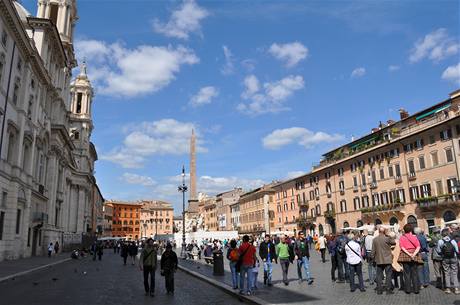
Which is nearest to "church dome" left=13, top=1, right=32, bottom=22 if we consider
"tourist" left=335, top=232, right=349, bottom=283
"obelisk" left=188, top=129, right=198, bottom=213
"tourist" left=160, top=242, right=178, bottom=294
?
"tourist" left=160, top=242, right=178, bottom=294

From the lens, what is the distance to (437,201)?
3975cm

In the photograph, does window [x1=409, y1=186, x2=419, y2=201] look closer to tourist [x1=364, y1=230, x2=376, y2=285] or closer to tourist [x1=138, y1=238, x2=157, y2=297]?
tourist [x1=364, y1=230, x2=376, y2=285]

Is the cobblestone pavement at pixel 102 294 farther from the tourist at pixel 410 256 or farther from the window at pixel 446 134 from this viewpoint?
the window at pixel 446 134

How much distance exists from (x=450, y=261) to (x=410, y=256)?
0.94 metres

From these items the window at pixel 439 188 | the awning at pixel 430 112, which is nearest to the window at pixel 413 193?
the window at pixel 439 188

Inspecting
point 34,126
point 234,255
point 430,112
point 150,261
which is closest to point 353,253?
point 234,255

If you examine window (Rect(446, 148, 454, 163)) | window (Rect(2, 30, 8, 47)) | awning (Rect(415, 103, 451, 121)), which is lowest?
window (Rect(446, 148, 454, 163))

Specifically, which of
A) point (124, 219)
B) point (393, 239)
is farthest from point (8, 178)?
point (124, 219)

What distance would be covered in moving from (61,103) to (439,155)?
131 feet

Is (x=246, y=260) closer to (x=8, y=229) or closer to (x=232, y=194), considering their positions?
(x=8, y=229)

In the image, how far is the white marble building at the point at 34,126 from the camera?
27.8m

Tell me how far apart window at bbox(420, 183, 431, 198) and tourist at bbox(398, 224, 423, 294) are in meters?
34.3

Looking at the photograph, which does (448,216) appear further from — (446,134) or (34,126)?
(34,126)

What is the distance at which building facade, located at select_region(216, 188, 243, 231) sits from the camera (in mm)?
101250
